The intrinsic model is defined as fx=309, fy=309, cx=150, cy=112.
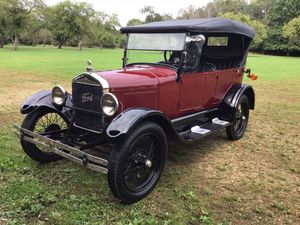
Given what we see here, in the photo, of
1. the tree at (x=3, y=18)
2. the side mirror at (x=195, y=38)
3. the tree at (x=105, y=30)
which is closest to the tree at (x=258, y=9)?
the tree at (x=105, y=30)

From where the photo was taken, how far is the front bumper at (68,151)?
3580 mm

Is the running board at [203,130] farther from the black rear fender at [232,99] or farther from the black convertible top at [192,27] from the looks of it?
the black convertible top at [192,27]

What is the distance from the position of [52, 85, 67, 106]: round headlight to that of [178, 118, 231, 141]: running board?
1850 mm

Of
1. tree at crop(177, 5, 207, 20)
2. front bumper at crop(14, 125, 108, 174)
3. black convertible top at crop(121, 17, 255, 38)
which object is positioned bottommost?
front bumper at crop(14, 125, 108, 174)

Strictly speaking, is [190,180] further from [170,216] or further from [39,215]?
[39,215]

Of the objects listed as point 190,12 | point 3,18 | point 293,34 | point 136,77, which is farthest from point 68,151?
point 190,12

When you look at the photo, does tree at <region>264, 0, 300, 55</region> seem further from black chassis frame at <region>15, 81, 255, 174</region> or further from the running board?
the running board

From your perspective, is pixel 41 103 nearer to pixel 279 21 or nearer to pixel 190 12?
pixel 279 21

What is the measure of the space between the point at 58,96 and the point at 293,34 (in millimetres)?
62449

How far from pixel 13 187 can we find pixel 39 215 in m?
0.83

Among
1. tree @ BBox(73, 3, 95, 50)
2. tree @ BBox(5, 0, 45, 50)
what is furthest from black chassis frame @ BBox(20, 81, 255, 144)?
tree @ BBox(73, 3, 95, 50)

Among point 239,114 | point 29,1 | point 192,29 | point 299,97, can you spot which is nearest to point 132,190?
point 192,29

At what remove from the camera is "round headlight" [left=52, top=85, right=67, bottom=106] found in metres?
4.67

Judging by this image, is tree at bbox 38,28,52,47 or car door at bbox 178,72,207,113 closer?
car door at bbox 178,72,207,113
